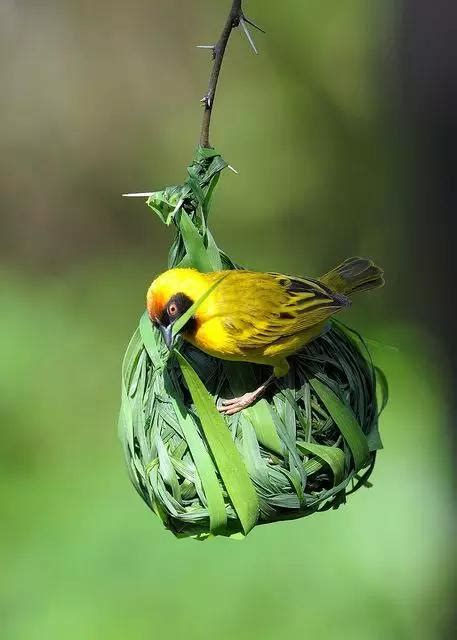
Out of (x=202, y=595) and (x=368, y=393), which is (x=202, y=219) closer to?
(x=368, y=393)

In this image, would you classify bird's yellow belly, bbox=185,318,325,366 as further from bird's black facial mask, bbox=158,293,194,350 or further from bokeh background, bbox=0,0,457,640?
bokeh background, bbox=0,0,457,640

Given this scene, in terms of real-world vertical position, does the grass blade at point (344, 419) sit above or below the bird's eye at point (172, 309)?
below

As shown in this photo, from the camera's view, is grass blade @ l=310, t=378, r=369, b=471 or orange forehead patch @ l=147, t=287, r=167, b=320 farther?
grass blade @ l=310, t=378, r=369, b=471

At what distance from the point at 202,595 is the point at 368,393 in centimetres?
159

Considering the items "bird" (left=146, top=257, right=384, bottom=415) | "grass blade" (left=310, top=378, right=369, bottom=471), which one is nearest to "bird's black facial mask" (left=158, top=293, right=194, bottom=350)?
"bird" (left=146, top=257, right=384, bottom=415)

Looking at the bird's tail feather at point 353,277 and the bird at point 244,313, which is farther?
the bird's tail feather at point 353,277

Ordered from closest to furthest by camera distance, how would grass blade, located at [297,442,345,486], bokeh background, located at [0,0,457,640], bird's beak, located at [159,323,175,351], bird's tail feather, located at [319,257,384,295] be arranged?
1. bird's beak, located at [159,323,175,351]
2. grass blade, located at [297,442,345,486]
3. bird's tail feather, located at [319,257,384,295]
4. bokeh background, located at [0,0,457,640]

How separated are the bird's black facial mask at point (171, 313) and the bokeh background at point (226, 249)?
1737 mm

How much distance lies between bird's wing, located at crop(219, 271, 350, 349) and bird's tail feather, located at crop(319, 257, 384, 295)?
0.48 ft

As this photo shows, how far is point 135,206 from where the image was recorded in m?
3.51

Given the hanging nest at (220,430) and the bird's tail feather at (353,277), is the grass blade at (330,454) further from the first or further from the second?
the bird's tail feather at (353,277)

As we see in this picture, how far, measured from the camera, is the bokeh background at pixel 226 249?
9.83 feet

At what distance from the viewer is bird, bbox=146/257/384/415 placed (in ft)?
4.44

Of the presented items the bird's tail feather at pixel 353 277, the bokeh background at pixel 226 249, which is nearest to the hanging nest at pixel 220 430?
the bird's tail feather at pixel 353 277
